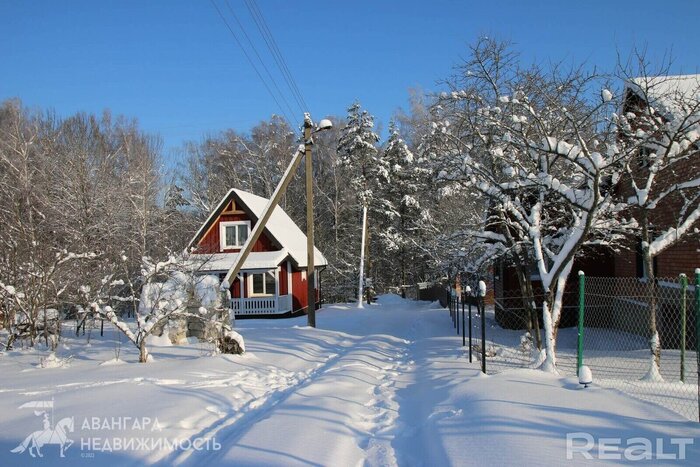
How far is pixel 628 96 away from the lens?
13500 millimetres

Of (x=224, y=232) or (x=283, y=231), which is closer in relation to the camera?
(x=224, y=232)

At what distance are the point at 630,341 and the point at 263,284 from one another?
651 inches

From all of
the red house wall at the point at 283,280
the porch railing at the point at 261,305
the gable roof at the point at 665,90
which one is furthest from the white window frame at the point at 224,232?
the gable roof at the point at 665,90

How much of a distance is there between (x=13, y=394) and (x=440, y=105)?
31.2ft

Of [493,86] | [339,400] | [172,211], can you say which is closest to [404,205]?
[172,211]

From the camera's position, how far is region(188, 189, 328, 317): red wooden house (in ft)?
79.5

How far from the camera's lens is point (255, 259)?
80.4 ft

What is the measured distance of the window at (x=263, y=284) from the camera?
25047mm

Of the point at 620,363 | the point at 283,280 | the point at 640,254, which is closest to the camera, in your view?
the point at 620,363

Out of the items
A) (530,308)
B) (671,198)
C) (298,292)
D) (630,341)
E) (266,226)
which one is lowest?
(630,341)

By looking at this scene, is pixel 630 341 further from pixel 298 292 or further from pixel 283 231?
pixel 283 231

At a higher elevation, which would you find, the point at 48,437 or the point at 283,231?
the point at 283,231

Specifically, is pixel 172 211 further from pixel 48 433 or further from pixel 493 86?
pixel 48 433

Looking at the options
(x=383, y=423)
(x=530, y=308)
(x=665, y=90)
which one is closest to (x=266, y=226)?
(x=530, y=308)
